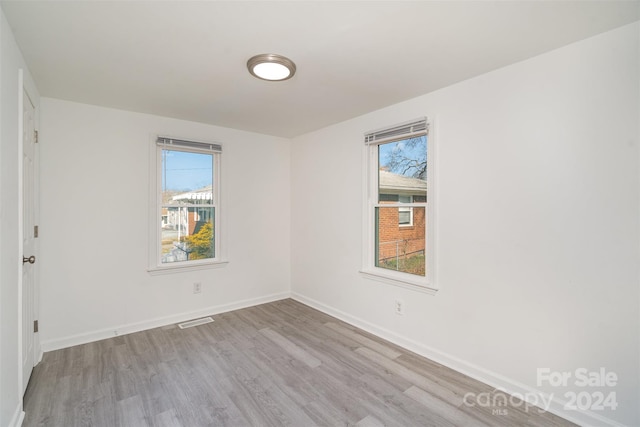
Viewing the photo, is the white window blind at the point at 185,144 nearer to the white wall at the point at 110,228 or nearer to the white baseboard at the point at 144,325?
the white wall at the point at 110,228

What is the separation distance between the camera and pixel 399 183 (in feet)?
10.6

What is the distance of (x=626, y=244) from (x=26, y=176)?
4.13m

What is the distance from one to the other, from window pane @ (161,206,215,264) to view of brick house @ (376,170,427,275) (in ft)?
7.05

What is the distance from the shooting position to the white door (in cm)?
228

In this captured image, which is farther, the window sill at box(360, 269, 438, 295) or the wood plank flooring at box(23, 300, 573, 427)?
the window sill at box(360, 269, 438, 295)

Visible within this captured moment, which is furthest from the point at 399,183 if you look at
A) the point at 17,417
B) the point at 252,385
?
the point at 17,417

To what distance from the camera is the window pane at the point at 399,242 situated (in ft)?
9.80

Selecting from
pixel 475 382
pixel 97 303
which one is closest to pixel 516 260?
pixel 475 382

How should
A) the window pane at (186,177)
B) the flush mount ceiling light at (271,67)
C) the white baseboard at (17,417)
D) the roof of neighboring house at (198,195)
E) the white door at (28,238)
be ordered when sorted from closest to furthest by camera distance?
1. the white baseboard at (17,417)
2. the flush mount ceiling light at (271,67)
3. the white door at (28,238)
4. the window pane at (186,177)
5. the roof of neighboring house at (198,195)

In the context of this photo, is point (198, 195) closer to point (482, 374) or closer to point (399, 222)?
point (399, 222)

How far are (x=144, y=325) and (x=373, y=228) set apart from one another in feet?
9.07

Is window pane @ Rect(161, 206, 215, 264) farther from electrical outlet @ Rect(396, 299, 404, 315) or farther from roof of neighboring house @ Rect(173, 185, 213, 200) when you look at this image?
electrical outlet @ Rect(396, 299, 404, 315)

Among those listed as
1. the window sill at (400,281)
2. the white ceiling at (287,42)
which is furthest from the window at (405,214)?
the white ceiling at (287,42)

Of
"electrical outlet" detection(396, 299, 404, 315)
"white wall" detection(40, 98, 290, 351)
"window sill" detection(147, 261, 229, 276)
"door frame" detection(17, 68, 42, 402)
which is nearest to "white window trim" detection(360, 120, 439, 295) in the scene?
"electrical outlet" detection(396, 299, 404, 315)
